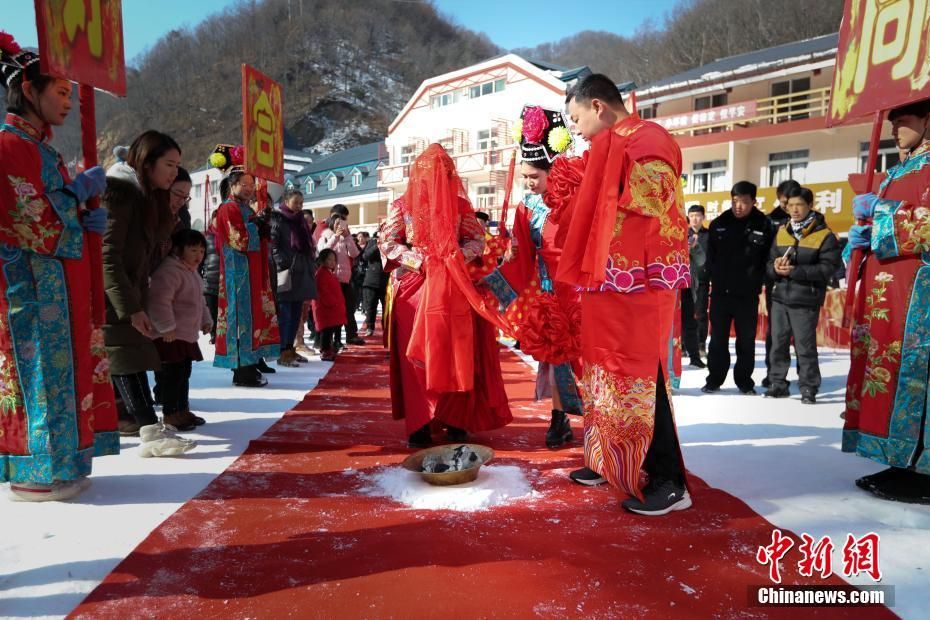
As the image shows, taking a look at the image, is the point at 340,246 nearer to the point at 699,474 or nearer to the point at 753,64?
the point at 699,474

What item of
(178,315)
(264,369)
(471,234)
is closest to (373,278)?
(264,369)

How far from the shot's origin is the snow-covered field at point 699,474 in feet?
6.04

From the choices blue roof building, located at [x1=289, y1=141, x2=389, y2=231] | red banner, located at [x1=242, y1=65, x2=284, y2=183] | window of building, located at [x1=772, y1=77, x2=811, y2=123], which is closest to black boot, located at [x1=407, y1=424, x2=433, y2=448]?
red banner, located at [x1=242, y1=65, x2=284, y2=183]

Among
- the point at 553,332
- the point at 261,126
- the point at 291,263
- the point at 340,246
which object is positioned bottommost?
the point at 553,332

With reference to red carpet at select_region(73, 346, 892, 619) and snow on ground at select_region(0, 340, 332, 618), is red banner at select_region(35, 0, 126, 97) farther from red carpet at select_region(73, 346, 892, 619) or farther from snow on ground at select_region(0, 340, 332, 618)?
red carpet at select_region(73, 346, 892, 619)

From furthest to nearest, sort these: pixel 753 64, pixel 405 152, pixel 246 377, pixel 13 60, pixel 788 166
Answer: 1. pixel 405 152
2. pixel 753 64
3. pixel 788 166
4. pixel 246 377
5. pixel 13 60

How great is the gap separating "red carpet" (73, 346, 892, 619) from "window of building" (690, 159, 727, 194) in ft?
58.1

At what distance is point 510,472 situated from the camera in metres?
2.89

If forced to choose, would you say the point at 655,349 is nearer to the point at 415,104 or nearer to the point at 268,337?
the point at 268,337

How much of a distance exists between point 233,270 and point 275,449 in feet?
6.75

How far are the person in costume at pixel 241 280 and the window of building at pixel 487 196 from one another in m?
16.4

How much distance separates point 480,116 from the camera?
74.4 feet

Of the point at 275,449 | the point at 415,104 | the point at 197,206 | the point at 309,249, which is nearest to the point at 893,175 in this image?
the point at 275,449

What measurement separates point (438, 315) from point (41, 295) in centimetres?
172
